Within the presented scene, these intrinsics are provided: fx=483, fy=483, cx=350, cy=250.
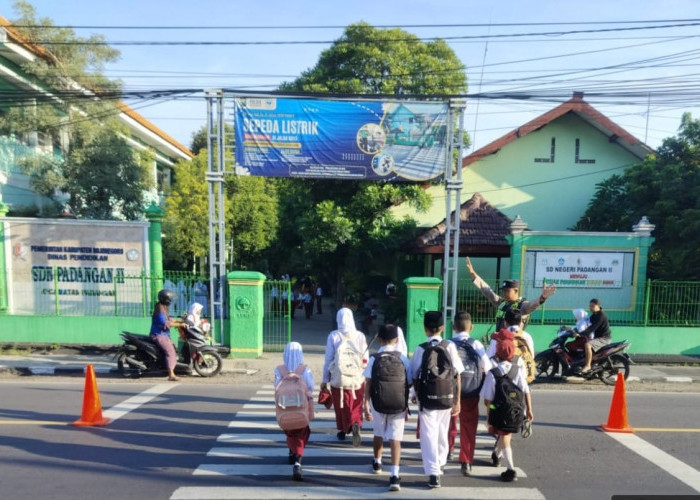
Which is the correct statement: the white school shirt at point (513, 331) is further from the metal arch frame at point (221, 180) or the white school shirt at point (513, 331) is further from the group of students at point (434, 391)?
the metal arch frame at point (221, 180)

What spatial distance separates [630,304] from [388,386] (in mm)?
10181

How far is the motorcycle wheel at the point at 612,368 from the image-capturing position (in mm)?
9047

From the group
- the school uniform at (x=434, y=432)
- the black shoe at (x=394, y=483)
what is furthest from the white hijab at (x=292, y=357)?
the black shoe at (x=394, y=483)

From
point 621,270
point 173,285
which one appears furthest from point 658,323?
point 173,285

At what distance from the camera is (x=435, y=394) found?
425 cm

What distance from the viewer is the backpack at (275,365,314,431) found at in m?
4.53

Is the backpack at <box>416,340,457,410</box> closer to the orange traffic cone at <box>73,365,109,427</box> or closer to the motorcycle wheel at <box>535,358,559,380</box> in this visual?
the orange traffic cone at <box>73,365,109,427</box>

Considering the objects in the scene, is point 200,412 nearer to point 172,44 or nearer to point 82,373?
point 82,373

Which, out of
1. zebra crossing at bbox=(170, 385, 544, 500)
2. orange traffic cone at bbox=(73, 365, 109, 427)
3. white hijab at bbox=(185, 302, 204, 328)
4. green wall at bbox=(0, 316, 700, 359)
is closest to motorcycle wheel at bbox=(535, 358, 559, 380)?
green wall at bbox=(0, 316, 700, 359)

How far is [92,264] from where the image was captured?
462 inches

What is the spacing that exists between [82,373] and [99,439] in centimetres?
450

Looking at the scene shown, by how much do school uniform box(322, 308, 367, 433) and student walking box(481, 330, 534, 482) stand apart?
56.4 inches

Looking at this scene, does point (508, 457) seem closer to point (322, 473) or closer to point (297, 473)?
point (322, 473)

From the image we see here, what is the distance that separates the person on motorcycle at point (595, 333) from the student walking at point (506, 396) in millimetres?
4903
